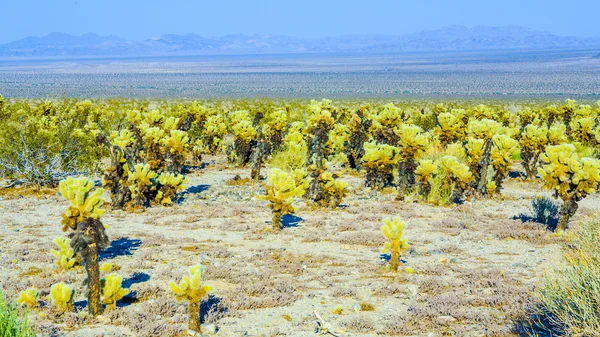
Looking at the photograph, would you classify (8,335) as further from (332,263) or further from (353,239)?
(353,239)

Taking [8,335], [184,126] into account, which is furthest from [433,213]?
[184,126]

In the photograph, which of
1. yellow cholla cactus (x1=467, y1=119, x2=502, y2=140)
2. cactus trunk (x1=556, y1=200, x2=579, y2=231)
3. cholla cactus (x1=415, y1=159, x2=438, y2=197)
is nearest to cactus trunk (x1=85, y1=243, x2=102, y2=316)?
cactus trunk (x1=556, y1=200, x2=579, y2=231)

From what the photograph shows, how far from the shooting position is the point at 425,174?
12969mm

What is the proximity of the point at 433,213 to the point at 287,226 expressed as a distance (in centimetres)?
335

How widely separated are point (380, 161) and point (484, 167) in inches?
99.1

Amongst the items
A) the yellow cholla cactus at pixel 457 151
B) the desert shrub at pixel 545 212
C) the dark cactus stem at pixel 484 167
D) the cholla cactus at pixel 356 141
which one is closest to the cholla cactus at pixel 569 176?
the desert shrub at pixel 545 212

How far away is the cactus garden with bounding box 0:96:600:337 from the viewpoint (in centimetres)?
622

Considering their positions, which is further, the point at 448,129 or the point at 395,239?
the point at 448,129

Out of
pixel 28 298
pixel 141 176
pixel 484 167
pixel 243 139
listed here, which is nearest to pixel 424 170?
pixel 484 167

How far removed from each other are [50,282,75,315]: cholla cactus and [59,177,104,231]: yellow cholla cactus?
2.16ft

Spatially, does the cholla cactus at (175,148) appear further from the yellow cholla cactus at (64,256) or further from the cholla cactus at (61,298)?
the cholla cactus at (61,298)

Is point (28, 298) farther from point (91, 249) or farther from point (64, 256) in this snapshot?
point (64, 256)

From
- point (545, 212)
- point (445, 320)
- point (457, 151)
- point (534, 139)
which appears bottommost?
point (545, 212)

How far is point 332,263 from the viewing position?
8.59 metres
